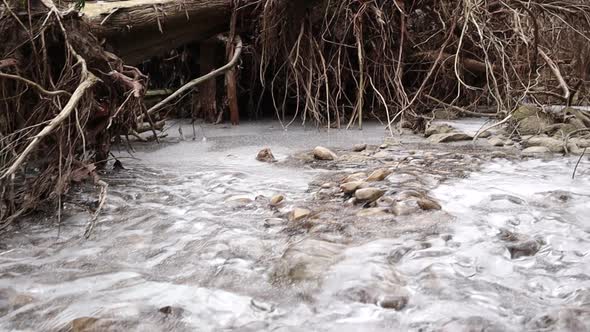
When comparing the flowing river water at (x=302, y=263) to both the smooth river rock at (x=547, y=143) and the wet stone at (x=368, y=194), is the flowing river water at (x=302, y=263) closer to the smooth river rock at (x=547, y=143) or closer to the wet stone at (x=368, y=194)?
the wet stone at (x=368, y=194)

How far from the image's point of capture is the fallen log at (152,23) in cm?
321

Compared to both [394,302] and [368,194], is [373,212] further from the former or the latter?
[394,302]

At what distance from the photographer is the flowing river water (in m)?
1.26

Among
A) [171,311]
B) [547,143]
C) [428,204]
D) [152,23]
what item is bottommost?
[171,311]

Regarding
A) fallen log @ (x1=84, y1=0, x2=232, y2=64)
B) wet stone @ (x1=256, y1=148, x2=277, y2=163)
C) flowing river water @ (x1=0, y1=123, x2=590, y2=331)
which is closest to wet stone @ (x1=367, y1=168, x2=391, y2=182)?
flowing river water @ (x1=0, y1=123, x2=590, y2=331)

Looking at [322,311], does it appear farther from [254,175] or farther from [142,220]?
[254,175]

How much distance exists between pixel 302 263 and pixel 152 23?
8.15 feet

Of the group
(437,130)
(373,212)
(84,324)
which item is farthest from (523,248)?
(437,130)

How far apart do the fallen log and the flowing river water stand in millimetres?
1266

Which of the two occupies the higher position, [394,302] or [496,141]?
[496,141]

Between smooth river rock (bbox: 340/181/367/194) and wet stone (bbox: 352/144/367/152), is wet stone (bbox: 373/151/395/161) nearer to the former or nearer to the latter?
wet stone (bbox: 352/144/367/152)

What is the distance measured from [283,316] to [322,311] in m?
0.09

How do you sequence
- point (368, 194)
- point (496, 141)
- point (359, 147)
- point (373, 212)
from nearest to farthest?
point (373, 212), point (368, 194), point (359, 147), point (496, 141)

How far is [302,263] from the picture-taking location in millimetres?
1518
